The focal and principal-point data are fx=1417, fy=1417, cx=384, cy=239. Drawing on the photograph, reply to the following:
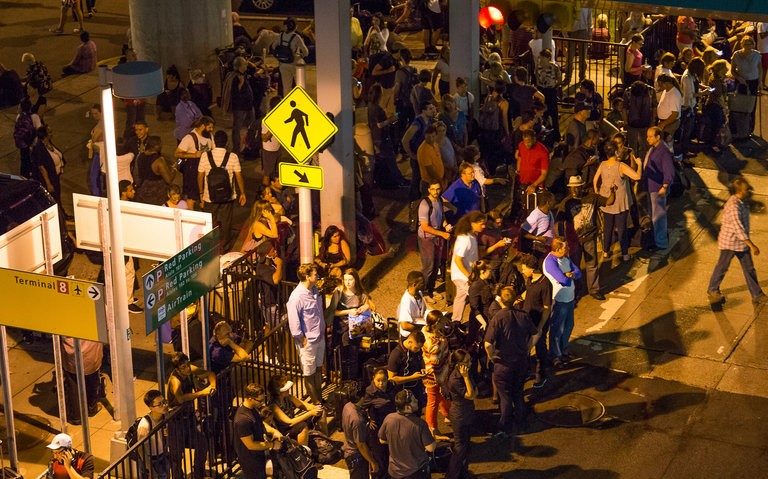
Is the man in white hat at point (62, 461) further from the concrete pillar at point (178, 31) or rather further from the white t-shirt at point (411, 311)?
the concrete pillar at point (178, 31)

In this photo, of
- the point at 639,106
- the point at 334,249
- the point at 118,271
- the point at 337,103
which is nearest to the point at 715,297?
the point at 639,106

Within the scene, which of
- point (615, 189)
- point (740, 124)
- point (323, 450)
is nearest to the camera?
point (323, 450)

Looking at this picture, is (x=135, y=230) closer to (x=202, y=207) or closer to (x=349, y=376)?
(x=349, y=376)

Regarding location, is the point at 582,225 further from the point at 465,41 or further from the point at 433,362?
the point at 465,41

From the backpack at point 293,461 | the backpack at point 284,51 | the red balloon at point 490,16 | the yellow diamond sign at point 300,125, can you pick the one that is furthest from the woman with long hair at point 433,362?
the backpack at point 284,51

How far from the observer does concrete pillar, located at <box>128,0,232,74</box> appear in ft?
80.8

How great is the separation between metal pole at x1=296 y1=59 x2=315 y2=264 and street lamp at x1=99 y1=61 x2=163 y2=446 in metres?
2.29

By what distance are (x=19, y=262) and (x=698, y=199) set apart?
33.3 feet

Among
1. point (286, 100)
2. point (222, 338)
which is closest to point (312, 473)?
point (222, 338)

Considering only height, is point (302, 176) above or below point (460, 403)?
above

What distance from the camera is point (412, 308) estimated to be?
14.3 m

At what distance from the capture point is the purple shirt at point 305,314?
552 inches

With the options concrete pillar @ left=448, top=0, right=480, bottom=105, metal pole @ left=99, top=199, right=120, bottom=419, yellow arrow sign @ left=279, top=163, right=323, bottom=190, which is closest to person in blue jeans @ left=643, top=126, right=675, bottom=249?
concrete pillar @ left=448, top=0, right=480, bottom=105

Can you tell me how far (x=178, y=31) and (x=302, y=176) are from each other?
10.8m
